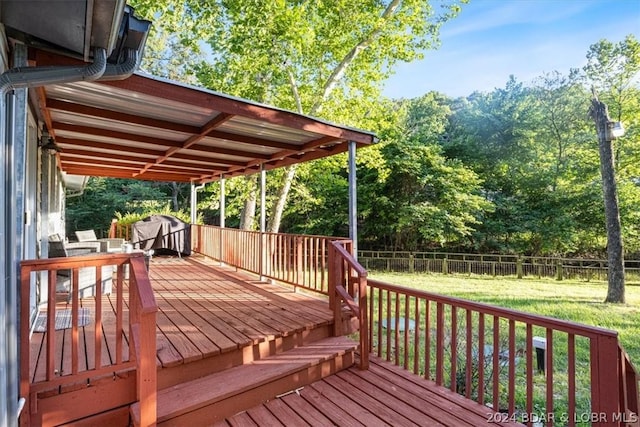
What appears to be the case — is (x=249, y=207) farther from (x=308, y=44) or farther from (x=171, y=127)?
(x=171, y=127)

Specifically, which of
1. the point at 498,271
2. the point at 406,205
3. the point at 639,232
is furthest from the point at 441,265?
the point at 639,232

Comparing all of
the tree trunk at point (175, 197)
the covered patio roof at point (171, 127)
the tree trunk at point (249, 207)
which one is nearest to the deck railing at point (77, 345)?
the covered patio roof at point (171, 127)

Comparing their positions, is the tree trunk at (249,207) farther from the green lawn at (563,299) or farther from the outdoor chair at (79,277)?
the outdoor chair at (79,277)

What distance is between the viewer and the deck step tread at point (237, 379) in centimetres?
244

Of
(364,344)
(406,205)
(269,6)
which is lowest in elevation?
(364,344)

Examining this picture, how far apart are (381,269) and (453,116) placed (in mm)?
10725

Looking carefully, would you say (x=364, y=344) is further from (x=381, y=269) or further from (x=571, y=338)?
(x=381, y=269)

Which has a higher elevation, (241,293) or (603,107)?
(603,107)

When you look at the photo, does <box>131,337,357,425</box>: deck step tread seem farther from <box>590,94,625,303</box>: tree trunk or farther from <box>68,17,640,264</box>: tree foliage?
<box>590,94,625,303</box>: tree trunk

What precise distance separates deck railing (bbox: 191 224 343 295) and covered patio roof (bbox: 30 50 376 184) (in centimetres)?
136

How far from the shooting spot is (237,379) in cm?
283

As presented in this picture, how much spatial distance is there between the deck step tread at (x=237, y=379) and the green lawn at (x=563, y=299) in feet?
15.3

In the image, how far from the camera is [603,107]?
31.2 ft

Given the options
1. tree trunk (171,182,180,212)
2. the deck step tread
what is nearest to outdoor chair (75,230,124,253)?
the deck step tread
